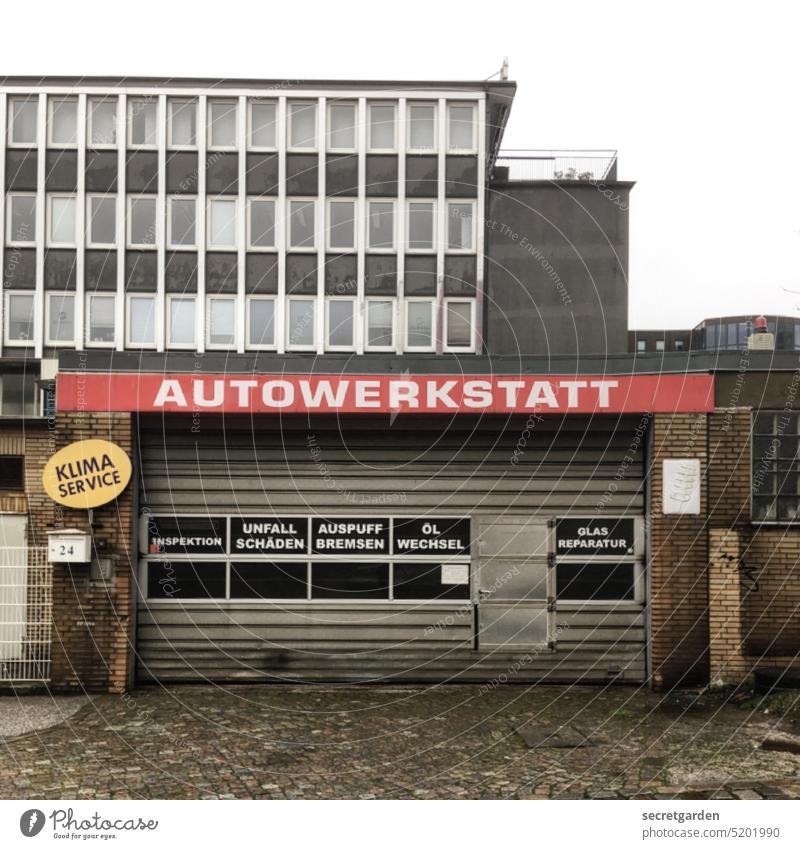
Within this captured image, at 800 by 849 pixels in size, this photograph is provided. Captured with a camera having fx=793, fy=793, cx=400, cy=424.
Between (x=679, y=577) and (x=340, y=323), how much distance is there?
25.5 meters

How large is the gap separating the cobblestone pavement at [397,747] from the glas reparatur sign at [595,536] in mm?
1802

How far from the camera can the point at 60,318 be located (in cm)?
3422

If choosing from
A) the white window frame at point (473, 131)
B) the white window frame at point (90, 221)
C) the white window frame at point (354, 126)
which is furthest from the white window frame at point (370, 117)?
the white window frame at point (90, 221)

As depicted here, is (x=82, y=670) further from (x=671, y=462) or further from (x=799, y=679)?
(x=799, y=679)

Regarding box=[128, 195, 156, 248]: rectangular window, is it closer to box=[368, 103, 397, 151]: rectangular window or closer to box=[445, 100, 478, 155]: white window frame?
box=[368, 103, 397, 151]: rectangular window

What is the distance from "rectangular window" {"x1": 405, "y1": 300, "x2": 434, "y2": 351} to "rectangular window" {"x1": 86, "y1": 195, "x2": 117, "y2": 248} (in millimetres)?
12544

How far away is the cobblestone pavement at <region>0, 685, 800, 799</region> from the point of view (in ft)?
23.8

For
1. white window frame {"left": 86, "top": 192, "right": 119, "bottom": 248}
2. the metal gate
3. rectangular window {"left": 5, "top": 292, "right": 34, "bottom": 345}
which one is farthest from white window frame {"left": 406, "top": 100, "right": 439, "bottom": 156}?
the metal gate

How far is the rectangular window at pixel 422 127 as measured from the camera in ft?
107

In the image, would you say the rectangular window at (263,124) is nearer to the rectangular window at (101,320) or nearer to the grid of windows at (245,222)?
the grid of windows at (245,222)

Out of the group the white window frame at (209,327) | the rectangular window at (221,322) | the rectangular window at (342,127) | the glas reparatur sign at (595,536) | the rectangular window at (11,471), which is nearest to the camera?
the glas reparatur sign at (595,536)

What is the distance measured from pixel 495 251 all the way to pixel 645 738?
27.3 m

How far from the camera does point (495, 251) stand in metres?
33.7

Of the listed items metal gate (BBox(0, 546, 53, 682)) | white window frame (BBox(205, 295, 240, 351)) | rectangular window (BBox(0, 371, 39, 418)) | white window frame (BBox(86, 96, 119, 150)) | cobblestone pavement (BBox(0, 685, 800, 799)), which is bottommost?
cobblestone pavement (BBox(0, 685, 800, 799))
